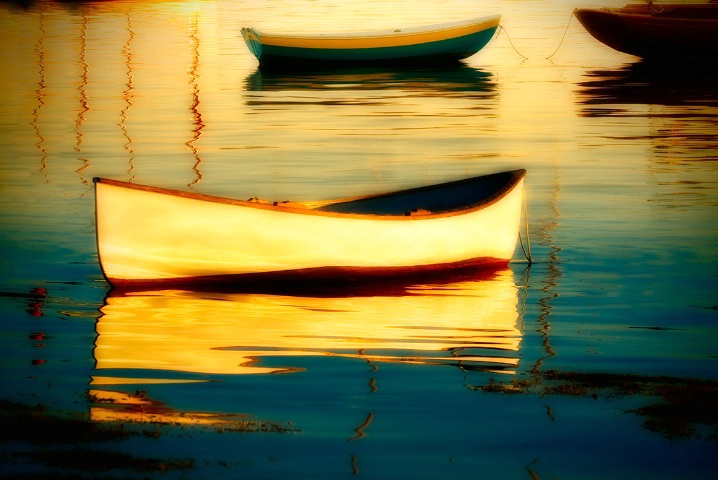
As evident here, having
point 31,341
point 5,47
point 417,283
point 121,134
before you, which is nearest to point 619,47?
point 121,134

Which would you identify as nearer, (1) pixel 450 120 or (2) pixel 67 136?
(2) pixel 67 136

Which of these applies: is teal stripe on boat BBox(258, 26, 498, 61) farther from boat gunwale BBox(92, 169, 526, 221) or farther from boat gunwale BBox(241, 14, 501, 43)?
boat gunwale BBox(92, 169, 526, 221)

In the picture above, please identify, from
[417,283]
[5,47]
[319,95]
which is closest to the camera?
[417,283]

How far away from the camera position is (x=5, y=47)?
52.0 m

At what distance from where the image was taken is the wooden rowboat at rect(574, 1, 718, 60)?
39438mm

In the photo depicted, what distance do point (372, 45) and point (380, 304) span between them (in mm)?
28853

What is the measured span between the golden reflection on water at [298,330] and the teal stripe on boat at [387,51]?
27.8 meters

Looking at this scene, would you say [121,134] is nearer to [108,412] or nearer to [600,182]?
Result: [600,182]

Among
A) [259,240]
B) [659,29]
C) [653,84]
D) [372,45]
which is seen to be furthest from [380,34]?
[259,240]

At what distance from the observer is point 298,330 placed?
10.6 m

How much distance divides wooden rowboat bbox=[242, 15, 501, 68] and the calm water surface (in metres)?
5.93

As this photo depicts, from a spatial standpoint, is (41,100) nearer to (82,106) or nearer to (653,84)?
(82,106)

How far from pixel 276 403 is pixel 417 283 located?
15.6ft

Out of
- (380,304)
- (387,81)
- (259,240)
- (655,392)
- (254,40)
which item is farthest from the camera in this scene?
(254,40)
